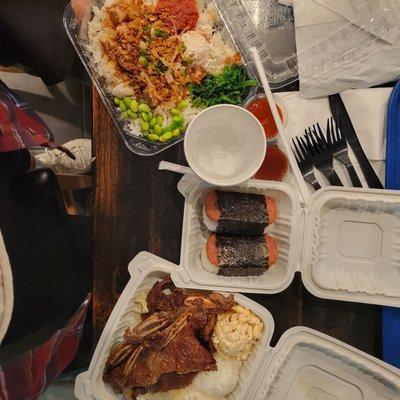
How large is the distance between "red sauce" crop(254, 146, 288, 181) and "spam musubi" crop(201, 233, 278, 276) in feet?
0.79

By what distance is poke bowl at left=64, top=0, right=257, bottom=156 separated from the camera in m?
1.58

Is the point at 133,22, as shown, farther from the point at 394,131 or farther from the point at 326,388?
the point at 326,388

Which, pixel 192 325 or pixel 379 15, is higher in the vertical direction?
pixel 379 15

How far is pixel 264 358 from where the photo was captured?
1667 mm

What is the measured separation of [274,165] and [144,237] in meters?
0.60

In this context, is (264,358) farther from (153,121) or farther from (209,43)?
(209,43)

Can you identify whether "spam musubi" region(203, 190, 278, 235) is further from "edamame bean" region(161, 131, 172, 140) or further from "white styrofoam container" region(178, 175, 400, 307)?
"edamame bean" region(161, 131, 172, 140)

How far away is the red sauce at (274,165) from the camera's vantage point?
1.68 meters

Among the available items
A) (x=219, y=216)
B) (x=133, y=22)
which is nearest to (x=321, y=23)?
(x=133, y=22)

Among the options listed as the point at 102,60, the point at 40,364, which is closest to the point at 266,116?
the point at 102,60

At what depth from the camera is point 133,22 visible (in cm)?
157

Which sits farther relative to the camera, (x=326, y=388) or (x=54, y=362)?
(x=326, y=388)

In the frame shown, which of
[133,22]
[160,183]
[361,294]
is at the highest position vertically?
[133,22]

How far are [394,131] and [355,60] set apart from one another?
308 millimetres
